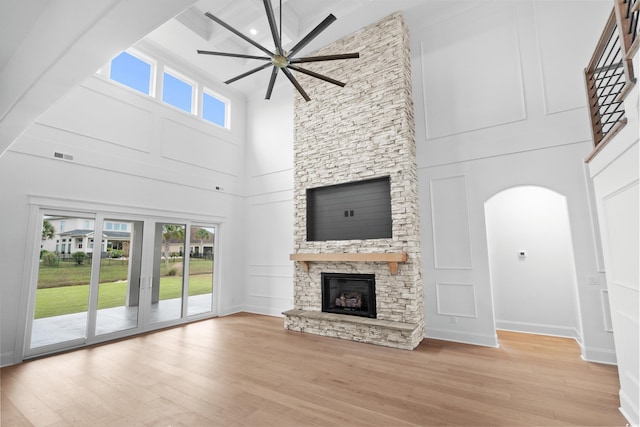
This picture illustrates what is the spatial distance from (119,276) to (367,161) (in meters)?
4.85

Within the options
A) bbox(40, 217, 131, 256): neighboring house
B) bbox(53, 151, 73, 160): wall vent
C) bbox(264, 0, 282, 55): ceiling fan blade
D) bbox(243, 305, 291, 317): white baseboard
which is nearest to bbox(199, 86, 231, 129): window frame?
bbox(53, 151, 73, 160): wall vent

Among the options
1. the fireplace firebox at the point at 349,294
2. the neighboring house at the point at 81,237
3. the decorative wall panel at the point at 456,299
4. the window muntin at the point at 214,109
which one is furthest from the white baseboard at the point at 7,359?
the decorative wall panel at the point at 456,299

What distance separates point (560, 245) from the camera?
5.07 m

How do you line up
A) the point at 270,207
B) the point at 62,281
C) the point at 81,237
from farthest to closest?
1. the point at 270,207
2. the point at 81,237
3. the point at 62,281

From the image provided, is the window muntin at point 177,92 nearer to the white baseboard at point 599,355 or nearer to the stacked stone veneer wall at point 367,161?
the stacked stone veneer wall at point 367,161

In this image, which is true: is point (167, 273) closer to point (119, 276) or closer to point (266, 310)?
point (119, 276)

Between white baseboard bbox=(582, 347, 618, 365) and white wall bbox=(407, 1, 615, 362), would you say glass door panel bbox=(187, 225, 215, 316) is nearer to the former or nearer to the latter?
white wall bbox=(407, 1, 615, 362)

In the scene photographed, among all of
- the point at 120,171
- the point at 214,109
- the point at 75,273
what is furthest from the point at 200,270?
the point at 214,109

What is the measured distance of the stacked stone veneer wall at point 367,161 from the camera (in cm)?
481

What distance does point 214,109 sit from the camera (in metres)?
7.46

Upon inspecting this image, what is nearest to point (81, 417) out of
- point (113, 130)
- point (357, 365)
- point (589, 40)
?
point (357, 365)

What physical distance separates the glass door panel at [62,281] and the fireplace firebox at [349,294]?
397cm

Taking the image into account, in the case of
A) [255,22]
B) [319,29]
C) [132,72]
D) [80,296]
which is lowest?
[80,296]

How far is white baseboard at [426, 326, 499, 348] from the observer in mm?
4496
